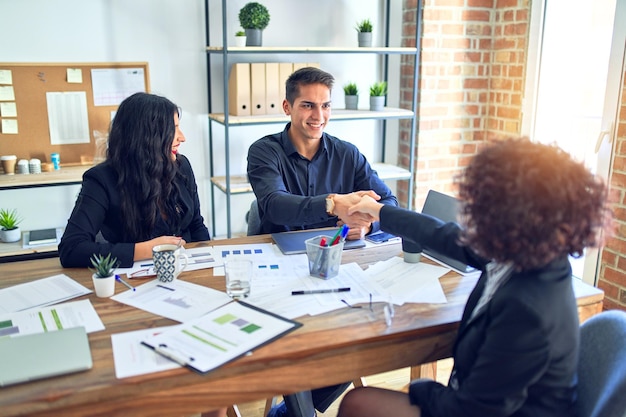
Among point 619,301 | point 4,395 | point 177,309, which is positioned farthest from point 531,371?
point 619,301

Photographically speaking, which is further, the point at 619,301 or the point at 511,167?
the point at 619,301

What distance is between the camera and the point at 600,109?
123 inches

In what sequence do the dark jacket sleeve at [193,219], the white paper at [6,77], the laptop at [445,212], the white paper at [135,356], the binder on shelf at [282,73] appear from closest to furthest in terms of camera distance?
1. the white paper at [135,356]
2. the laptop at [445,212]
3. the dark jacket sleeve at [193,219]
4. the white paper at [6,77]
5. the binder on shelf at [282,73]

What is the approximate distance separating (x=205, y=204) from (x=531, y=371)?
2754 mm

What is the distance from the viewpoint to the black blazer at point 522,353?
113cm

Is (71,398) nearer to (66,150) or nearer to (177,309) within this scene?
(177,309)

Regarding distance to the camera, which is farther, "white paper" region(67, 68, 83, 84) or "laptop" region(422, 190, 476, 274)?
"white paper" region(67, 68, 83, 84)

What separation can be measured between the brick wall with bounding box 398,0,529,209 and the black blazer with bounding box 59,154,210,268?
1.97m

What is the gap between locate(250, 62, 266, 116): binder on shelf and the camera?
10.8 feet

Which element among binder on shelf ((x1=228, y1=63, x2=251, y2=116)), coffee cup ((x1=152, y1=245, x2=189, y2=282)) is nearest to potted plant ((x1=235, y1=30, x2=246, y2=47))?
binder on shelf ((x1=228, y1=63, x2=251, y2=116))

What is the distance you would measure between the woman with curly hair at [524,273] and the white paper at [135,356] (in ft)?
2.04

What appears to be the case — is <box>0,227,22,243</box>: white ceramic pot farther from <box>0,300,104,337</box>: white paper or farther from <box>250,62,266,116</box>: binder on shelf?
<box>0,300,104,337</box>: white paper

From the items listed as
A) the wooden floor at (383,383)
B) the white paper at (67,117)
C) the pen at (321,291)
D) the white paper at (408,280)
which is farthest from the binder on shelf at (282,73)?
the pen at (321,291)

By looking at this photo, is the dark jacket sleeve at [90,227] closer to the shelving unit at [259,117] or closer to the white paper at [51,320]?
the white paper at [51,320]
